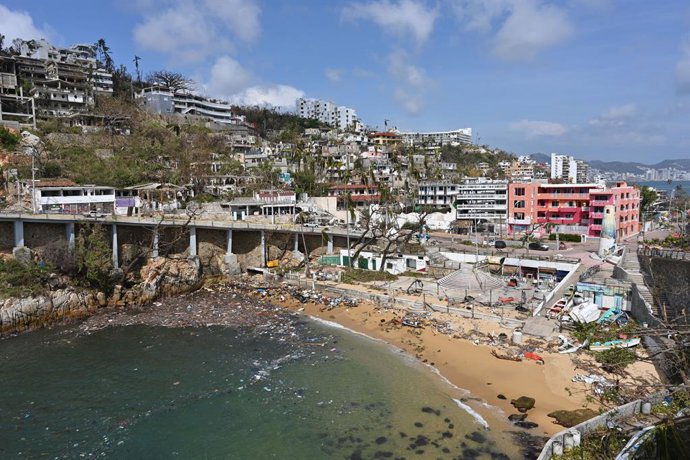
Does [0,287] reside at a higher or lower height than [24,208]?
lower

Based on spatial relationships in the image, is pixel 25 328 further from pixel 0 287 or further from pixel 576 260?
pixel 576 260

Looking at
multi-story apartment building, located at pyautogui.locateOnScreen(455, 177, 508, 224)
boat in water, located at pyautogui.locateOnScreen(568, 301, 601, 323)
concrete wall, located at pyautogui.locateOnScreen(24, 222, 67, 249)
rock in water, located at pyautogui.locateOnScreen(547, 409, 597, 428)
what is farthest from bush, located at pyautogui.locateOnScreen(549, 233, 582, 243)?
concrete wall, located at pyautogui.locateOnScreen(24, 222, 67, 249)

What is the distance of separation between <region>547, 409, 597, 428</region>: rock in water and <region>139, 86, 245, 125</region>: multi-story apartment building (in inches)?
3506

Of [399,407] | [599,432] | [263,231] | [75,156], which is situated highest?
[75,156]

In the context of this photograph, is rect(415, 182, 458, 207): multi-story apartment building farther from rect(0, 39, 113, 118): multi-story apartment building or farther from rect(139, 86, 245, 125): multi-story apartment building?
rect(0, 39, 113, 118): multi-story apartment building

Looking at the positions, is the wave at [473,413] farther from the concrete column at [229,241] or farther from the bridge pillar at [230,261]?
the concrete column at [229,241]

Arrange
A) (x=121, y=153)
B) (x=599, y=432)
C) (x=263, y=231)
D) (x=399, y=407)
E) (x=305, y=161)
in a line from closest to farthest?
(x=599, y=432) → (x=399, y=407) → (x=263, y=231) → (x=121, y=153) → (x=305, y=161)

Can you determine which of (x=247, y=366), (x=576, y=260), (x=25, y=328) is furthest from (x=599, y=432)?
(x=25, y=328)

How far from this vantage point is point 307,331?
102 ft

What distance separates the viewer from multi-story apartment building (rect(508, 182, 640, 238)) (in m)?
60.0

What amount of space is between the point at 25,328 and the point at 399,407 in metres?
27.6

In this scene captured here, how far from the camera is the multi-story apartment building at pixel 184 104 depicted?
9031 centimetres

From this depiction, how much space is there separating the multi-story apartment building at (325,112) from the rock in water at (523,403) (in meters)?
136

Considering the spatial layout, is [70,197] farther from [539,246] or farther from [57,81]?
[539,246]
